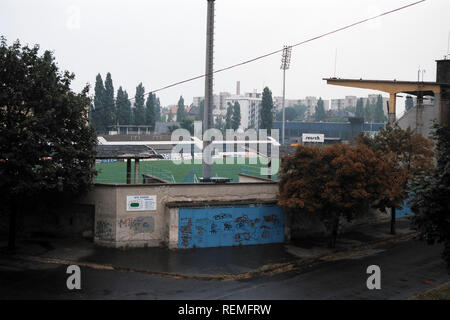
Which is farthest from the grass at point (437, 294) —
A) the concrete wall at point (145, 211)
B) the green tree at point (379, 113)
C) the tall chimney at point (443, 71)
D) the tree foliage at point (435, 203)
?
the green tree at point (379, 113)

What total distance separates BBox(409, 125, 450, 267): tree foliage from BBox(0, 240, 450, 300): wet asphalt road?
397cm

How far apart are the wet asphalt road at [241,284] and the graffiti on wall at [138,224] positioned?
4263 millimetres

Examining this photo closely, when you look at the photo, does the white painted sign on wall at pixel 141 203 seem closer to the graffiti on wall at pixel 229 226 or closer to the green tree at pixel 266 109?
the graffiti on wall at pixel 229 226

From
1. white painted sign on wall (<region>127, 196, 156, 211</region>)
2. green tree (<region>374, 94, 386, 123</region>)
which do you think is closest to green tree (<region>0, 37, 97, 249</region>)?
white painted sign on wall (<region>127, 196, 156, 211</region>)

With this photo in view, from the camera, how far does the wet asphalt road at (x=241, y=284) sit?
1705cm

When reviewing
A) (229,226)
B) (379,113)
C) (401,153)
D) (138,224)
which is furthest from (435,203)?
(379,113)

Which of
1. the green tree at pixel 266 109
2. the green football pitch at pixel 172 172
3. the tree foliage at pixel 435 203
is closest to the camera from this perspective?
the tree foliage at pixel 435 203

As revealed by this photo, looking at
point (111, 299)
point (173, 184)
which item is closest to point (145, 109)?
point (173, 184)

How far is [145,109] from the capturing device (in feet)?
372

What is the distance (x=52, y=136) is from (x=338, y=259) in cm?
1596

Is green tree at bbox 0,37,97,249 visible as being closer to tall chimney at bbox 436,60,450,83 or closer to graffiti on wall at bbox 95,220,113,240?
graffiti on wall at bbox 95,220,113,240

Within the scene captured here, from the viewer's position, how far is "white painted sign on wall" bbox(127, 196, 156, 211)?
24688mm
